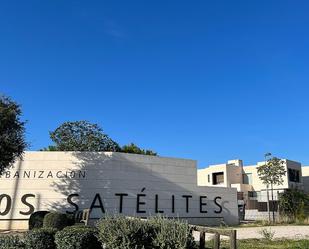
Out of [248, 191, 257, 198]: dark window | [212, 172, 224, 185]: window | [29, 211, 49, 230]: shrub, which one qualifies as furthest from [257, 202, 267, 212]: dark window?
[29, 211, 49, 230]: shrub

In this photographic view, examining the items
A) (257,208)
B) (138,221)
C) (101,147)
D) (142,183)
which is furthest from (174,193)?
(101,147)

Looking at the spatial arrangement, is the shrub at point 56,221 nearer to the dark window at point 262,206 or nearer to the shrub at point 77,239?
the shrub at point 77,239

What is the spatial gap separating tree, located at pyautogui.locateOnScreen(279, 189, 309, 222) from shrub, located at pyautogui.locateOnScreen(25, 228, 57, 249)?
25508 millimetres

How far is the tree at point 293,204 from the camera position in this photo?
32.3 m

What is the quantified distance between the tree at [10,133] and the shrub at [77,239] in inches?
477

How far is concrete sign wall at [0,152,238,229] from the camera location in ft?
82.0

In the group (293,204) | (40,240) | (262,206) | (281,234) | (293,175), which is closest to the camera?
(40,240)

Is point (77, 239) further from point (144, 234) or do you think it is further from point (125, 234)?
point (144, 234)

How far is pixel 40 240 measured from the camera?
10.3 m

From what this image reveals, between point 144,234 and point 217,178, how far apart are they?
5541 centimetres

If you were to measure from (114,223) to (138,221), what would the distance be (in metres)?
0.58

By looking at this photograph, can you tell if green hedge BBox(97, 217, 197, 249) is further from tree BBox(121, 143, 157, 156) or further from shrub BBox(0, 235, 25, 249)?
tree BBox(121, 143, 157, 156)

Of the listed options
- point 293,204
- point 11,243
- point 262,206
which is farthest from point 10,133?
point 262,206

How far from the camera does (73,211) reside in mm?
24844
